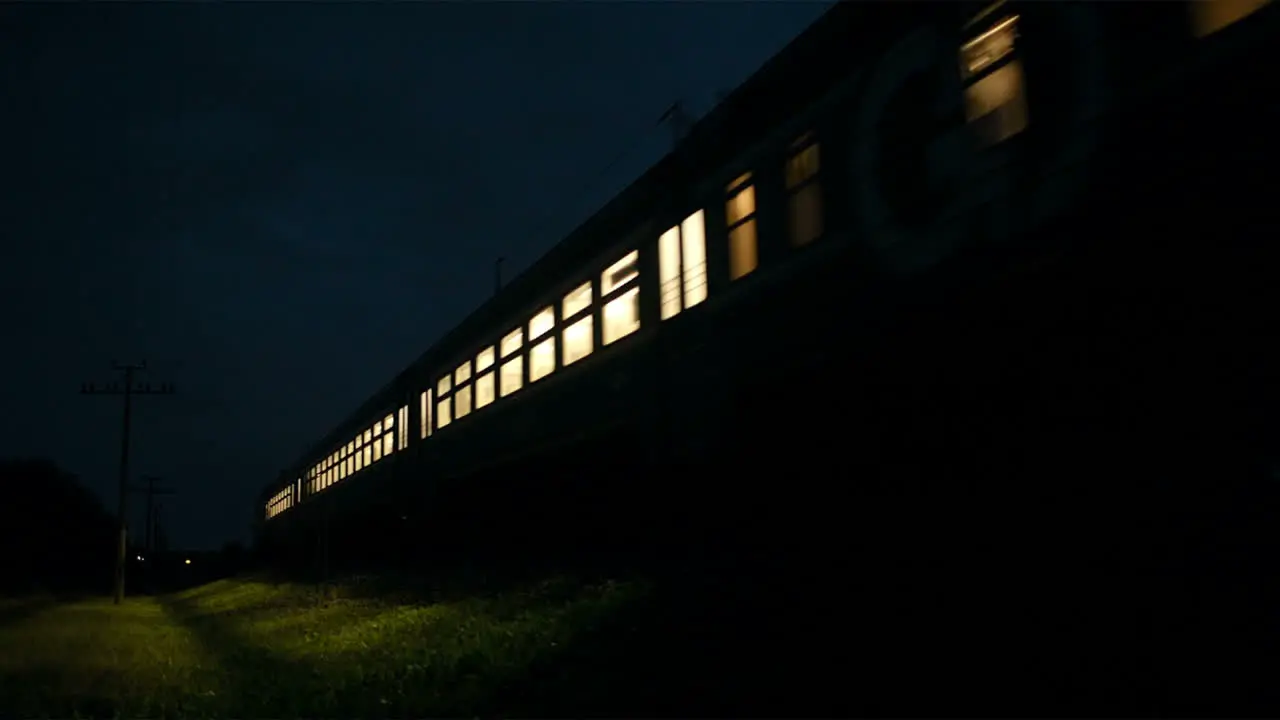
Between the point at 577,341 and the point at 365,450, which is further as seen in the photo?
the point at 365,450

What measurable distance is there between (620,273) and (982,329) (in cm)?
480

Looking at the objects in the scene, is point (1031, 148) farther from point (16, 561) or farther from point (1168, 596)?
point (16, 561)

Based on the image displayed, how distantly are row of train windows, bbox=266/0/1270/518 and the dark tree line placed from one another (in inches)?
1101

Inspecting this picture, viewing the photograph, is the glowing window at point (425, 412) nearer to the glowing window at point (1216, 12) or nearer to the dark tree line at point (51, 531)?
the glowing window at point (1216, 12)

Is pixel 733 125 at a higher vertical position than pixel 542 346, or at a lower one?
higher

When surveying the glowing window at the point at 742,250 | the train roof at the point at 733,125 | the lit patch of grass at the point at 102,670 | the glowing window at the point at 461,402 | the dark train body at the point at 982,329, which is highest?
the train roof at the point at 733,125

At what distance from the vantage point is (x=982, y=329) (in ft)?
19.4

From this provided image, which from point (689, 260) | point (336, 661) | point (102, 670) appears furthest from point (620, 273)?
point (102, 670)

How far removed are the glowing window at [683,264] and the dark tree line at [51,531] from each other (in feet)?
110

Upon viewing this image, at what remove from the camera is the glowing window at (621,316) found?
988cm

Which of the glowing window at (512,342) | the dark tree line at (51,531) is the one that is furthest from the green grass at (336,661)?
the dark tree line at (51,531)

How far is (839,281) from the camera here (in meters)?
6.95

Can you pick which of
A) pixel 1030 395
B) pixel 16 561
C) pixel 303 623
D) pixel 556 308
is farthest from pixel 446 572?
pixel 16 561

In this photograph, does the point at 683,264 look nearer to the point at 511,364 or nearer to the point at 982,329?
the point at 982,329
